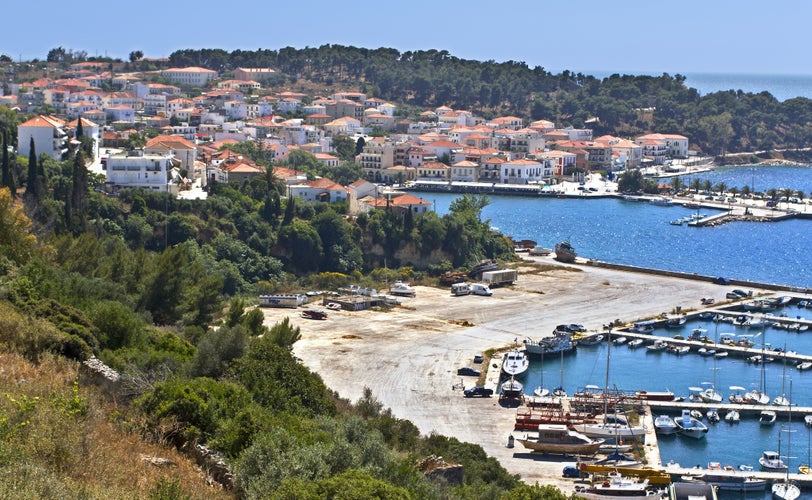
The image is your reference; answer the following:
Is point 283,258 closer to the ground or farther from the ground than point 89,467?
closer to the ground

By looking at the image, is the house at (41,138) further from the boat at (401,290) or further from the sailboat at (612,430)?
the sailboat at (612,430)

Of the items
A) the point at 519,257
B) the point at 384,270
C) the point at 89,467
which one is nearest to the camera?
the point at 89,467

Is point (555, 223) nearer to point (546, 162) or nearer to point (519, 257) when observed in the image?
point (519, 257)

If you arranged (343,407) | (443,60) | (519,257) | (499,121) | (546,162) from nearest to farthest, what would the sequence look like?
(343,407)
(519,257)
(546,162)
(499,121)
(443,60)

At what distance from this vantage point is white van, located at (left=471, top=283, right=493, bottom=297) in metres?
32.7

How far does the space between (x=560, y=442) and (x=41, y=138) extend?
25935mm

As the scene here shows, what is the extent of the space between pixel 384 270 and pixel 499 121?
43.5 m

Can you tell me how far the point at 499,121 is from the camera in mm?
76875

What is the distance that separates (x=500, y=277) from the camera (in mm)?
34344

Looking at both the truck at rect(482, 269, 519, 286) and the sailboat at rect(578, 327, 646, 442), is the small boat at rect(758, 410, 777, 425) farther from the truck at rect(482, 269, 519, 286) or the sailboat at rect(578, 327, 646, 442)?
the truck at rect(482, 269, 519, 286)

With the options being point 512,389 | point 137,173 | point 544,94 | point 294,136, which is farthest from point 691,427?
point 544,94

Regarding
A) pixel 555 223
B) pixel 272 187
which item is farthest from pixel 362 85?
pixel 272 187

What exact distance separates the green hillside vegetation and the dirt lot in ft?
5.48

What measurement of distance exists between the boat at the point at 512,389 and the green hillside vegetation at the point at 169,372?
11.0ft
